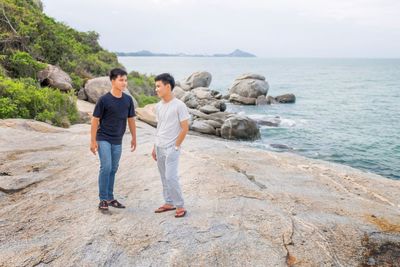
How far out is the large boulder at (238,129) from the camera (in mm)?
24281

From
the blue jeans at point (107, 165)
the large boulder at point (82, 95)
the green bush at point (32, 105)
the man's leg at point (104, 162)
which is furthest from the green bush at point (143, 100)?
the man's leg at point (104, 162)

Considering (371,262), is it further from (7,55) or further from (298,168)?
(7,55)

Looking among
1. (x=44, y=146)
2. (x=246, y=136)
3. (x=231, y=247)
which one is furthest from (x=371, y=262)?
(x=246, y=136)

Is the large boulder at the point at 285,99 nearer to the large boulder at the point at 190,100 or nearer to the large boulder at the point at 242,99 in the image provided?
the large boulder at the point at 242,99

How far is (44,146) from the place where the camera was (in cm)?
1014

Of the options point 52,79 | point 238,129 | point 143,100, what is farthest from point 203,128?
point 52,79

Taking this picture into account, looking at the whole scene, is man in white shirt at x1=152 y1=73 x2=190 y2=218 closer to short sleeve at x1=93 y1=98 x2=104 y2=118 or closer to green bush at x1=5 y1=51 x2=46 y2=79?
short sleeve at x1=93 y1=98 x2=104 y2=118

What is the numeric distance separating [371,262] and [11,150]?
818 centimetres

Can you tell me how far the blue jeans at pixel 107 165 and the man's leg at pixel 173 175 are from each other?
96cm

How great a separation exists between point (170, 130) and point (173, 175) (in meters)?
0.73

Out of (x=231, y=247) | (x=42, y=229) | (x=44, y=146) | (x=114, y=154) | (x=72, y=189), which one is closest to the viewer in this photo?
(x=231, y=247)

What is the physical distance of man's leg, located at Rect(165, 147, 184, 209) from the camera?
617cm

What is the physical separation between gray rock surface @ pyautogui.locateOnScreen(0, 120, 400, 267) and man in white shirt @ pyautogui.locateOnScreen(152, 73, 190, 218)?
506 mm

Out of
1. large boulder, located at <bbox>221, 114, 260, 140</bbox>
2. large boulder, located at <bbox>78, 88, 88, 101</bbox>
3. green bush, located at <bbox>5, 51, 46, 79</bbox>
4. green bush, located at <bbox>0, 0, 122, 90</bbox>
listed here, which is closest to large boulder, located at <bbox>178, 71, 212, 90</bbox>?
green bush, located at <bbox>0, 0, 122, 90</bbox>
